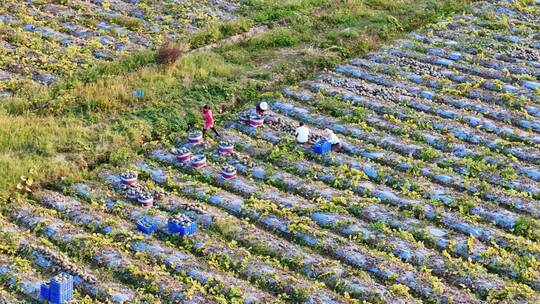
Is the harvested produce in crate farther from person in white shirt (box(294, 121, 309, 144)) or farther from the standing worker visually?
the standing worker

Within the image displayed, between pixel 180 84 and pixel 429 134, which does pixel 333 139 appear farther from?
pixel 180 84

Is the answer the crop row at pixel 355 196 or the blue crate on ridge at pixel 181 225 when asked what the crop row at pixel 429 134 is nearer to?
the crop row at pixel 355 196

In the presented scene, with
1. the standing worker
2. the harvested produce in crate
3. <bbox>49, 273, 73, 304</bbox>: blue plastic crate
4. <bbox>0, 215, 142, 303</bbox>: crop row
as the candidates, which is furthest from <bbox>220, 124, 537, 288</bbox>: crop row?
<bbox>49, 273, 73, 304</bbox>: blue plastic crate

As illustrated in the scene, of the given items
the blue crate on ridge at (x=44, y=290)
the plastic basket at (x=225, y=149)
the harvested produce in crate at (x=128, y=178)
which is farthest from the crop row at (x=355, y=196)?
the blue crate on ridge at (x=44, y=290)

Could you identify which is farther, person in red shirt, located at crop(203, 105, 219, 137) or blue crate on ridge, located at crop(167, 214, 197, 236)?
person in red shirt, located at crop(203, 105, 219, 137)

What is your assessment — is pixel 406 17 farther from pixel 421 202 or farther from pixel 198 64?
pixel 421 202
